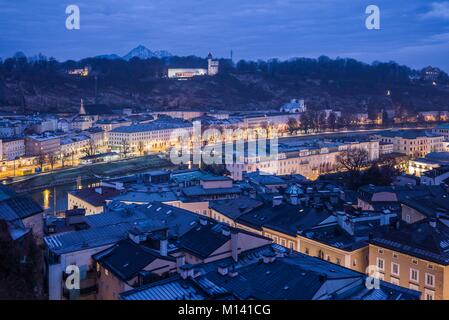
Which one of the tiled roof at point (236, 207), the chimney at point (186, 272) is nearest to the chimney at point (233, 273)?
the chimney at point (186, 272)

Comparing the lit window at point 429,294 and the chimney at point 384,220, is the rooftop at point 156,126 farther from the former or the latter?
the lit window at point 429,294

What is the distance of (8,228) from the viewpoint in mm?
6266

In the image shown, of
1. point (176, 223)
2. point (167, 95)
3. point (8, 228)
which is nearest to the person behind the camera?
point (8, 228)

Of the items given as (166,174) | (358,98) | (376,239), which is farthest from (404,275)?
(358,98)

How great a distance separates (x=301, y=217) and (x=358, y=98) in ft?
177

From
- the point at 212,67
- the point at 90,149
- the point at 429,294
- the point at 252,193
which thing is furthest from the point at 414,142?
the point at 212,67

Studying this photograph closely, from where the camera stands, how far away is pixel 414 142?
27.9m

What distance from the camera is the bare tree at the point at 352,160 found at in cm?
2074

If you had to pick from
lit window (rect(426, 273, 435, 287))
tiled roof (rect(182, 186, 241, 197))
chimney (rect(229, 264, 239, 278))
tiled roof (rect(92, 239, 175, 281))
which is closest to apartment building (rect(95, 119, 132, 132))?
tiled roof (rect(182, 186, 241, 197))

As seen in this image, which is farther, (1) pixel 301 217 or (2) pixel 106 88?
(2) pixel 106 88

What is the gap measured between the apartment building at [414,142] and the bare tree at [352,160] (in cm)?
514

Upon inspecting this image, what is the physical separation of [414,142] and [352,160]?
7.24m
